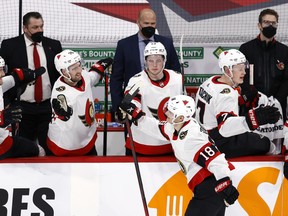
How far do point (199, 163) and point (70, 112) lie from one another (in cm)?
109

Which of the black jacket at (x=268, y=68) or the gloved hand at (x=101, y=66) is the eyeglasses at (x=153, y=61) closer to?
the gloved hand at (x=101, y=66)

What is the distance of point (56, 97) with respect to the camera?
5.93 metres

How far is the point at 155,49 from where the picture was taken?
5.95 metres

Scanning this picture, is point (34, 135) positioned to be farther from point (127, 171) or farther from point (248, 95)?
point (248, 95)

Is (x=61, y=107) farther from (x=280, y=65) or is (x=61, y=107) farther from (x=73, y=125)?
(x=280, y=65)

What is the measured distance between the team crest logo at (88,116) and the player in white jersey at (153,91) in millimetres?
311

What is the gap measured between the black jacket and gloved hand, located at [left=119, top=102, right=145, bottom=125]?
3.56ft

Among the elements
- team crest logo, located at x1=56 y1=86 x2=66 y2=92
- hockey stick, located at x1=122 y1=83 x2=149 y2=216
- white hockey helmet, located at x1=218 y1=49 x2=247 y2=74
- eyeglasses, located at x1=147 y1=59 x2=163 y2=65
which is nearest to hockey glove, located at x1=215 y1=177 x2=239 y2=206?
hockey stick, located at x1=122 y1=83 x2=149 y2=216

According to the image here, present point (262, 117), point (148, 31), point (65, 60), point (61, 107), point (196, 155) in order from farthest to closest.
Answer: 1. point (148, 31)
2. point (65, 60)
3. point (61, 107)
4. point (262, 117)
5. point (196, 155)

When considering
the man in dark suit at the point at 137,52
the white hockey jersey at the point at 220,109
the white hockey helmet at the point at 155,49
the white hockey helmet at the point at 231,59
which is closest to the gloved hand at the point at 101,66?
the man in dark suit at the point at 137,52

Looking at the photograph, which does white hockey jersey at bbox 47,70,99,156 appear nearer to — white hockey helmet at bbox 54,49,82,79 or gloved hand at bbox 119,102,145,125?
white hockey helmet at bbox 54,49,82,79

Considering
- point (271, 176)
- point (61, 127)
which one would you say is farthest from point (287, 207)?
point (61, 127)

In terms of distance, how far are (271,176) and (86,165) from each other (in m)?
1.25

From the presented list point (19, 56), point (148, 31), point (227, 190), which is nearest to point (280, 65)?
point (148, 31)
